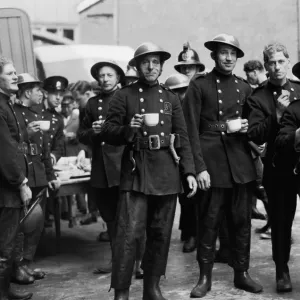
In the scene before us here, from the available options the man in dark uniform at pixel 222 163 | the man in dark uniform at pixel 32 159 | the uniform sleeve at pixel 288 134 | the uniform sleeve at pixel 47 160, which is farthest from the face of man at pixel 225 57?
the uniform sleeve at pixel 47 160

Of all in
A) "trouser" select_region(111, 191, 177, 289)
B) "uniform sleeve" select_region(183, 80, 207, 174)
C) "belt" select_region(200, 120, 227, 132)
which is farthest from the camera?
"belt" select_region(200, 120, 227, 132)

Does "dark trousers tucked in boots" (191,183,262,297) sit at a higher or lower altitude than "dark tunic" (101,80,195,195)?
lower

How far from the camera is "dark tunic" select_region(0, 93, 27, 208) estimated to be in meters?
5.54

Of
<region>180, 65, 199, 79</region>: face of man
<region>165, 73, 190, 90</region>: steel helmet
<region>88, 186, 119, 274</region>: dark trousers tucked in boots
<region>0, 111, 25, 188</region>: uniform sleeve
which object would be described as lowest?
<region>88, 186, 119, 274</region>: dark trousers tucked in boots

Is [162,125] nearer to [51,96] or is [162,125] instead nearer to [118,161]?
[118,161]

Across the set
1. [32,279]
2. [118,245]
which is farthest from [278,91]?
[32,279]

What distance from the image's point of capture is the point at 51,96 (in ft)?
29.7

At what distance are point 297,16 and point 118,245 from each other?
48.1ft

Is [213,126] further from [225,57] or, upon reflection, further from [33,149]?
[33,149]

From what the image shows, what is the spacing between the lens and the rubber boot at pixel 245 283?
19.9 ft

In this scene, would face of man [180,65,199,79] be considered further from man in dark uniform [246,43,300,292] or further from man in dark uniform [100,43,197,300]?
man in dark uniform [100,43,197,300]

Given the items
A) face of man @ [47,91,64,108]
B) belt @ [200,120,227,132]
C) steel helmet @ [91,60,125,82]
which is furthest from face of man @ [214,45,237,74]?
face of man @ [47,91,64,108]

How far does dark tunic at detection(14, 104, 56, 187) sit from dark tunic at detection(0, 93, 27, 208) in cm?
109

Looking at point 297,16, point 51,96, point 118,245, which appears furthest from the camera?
point 297,16
